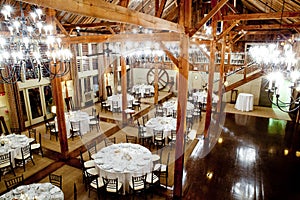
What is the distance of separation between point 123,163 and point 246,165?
14.4 ft

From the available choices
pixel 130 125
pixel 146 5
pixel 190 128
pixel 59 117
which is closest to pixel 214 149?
pixel 190 128

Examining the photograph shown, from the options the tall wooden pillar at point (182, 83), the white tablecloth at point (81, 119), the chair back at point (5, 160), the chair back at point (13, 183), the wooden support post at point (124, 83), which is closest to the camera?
the tall wooden pillar at point (182, 83)

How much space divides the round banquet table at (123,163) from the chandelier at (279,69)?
3.63 m

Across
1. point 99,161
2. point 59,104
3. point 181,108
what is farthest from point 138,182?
point 59,104

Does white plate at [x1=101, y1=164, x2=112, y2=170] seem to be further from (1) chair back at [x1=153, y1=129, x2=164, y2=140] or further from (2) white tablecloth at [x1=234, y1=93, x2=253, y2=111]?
(2) white tablecloth at [x1=234, y1=93, x2=253, y2=111]

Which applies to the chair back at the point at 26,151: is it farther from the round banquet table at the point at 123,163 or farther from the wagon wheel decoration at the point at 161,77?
the wagon wheel decoration at the point at 161,77

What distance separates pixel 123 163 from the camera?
5703 millimetres

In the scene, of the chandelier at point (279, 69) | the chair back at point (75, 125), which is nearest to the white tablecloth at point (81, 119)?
the chair back at point (75, 125)

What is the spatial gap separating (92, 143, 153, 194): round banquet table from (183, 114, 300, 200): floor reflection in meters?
1.46

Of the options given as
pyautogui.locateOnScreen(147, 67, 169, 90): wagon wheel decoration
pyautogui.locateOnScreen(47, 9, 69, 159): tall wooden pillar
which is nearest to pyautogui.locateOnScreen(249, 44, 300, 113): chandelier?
pyautogui.locateOnScreen(47, 9, 69, 159): tall wooden pillar

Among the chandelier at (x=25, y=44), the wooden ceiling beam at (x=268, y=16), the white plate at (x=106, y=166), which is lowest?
the white plate at (x=106, y=166)

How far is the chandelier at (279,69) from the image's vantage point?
3.97m

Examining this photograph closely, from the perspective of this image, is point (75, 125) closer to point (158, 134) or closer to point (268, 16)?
point (158, 134)

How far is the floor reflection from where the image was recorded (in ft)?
19.1
